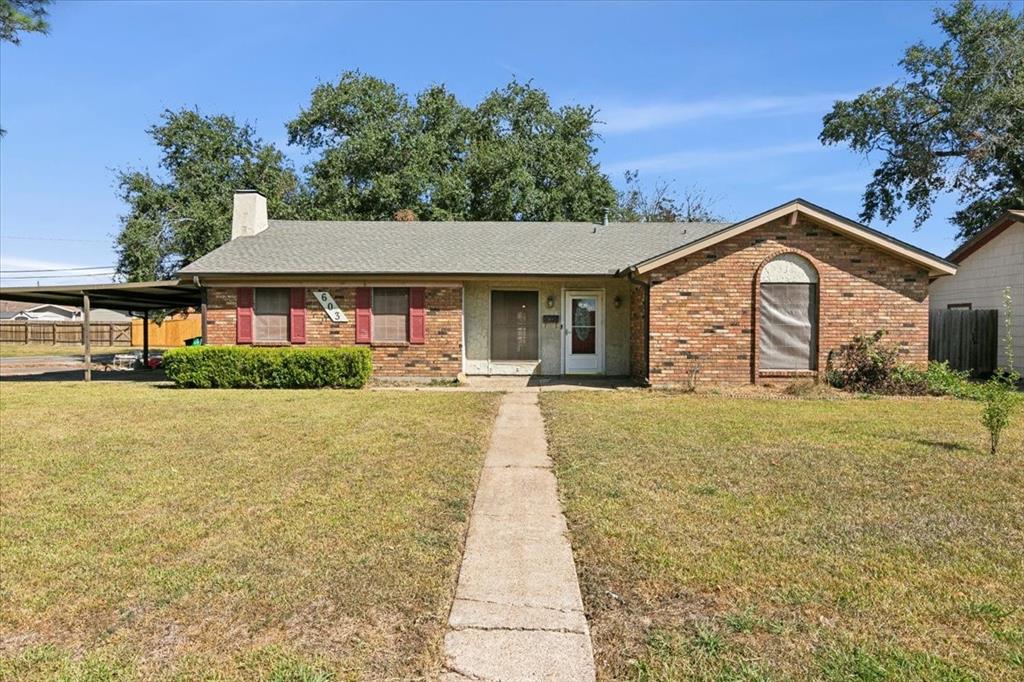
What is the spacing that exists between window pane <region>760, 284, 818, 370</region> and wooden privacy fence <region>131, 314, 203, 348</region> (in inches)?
1500

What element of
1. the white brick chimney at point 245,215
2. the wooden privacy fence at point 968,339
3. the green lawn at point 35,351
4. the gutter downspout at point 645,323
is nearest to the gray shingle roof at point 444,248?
the white brick chimney at point 245,215

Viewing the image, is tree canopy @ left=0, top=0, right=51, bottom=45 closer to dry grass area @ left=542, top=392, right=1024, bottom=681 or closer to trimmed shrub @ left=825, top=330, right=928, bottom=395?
dry grass area @ left=542, top=392, right=1024, bottom=681

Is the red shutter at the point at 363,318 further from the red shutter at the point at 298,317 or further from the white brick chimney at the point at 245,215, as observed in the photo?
the white brick chimney at the point at 245,215

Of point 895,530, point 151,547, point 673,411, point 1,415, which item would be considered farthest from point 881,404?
point 1,415

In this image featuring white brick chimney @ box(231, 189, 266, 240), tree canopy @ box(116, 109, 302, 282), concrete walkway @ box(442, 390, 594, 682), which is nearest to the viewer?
concrete walkway @ box(442, 390, 594, 682)

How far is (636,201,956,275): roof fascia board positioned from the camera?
475 inches

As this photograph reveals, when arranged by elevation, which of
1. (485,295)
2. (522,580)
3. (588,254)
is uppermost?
(588,254)

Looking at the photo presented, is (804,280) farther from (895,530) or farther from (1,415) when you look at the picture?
(1,415)

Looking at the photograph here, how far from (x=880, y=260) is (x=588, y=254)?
6.52 m

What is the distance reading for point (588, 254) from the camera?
1602cm

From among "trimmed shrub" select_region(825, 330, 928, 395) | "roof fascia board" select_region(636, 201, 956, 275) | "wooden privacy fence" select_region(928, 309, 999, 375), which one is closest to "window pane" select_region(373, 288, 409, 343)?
"roof fascia board" select_region(636, 201, 956, 275)

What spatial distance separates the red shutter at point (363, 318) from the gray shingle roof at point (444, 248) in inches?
28.9

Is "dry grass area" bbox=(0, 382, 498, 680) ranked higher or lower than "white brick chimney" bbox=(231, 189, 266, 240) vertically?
lower

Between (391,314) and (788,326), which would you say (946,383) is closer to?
(788,326)
